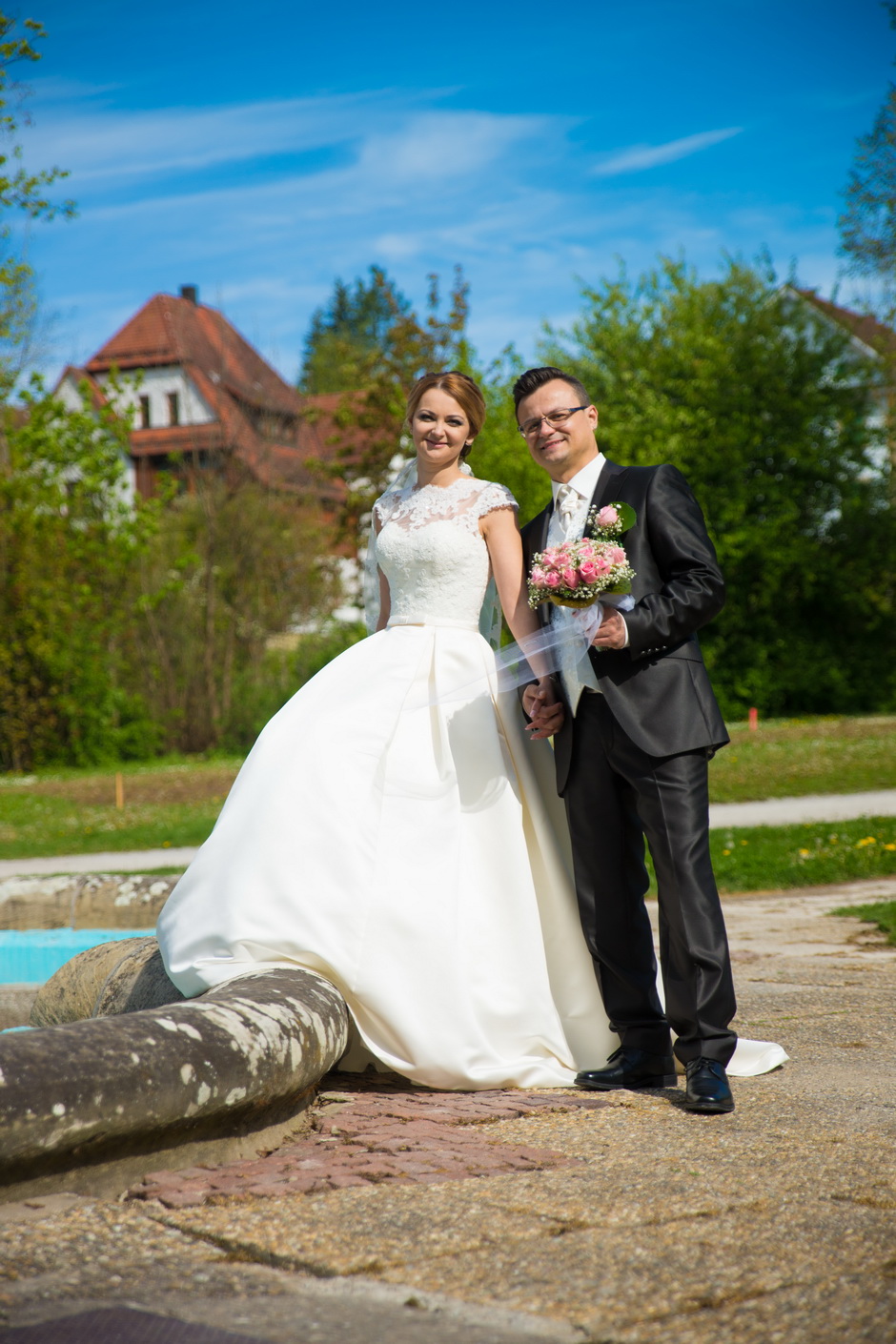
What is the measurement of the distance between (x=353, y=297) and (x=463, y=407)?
67.8 meters

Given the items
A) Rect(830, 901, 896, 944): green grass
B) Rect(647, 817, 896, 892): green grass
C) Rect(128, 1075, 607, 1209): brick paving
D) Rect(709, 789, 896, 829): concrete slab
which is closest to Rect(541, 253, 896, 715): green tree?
Rect(709, 789, 896, 829): concrete slab

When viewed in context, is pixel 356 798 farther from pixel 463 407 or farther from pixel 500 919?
pixel 463 407

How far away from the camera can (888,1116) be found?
3.06 meters

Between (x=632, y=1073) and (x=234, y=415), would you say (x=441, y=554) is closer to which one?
(x=632, y=1073)

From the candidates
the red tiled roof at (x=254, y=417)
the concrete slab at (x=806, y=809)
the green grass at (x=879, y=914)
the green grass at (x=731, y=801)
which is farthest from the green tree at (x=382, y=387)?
the green grass at (x=879, y=914)

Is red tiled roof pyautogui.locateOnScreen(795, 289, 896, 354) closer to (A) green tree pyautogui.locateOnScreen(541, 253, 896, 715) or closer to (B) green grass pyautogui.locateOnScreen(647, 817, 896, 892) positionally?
(A) green tree pyautogui.locateOnScreen(541, 253, 896, 715)

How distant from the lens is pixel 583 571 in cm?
336

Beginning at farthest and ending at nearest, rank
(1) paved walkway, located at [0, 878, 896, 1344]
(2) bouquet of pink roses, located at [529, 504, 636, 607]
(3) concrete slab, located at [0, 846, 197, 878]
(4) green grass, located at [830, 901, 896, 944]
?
(3) concrete slab, located at [0, 846, 197, 878] → (4) green grass, located at [830, 901, 896, 944] → (2) bouquet of pink roses, located at [529, 504, 636, 607] → (1) paved walkway, located at [0, 878, 896, 1344]

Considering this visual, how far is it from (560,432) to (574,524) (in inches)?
11.9

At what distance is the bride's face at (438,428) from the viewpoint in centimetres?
434

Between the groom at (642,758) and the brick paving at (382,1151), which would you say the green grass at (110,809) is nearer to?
the groom at (642,758)

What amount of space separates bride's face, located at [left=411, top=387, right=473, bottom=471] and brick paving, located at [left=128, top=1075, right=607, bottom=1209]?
2.22 meters

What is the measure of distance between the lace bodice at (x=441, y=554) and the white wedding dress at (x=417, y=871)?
1cm

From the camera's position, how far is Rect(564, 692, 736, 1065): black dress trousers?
A: 345cm
